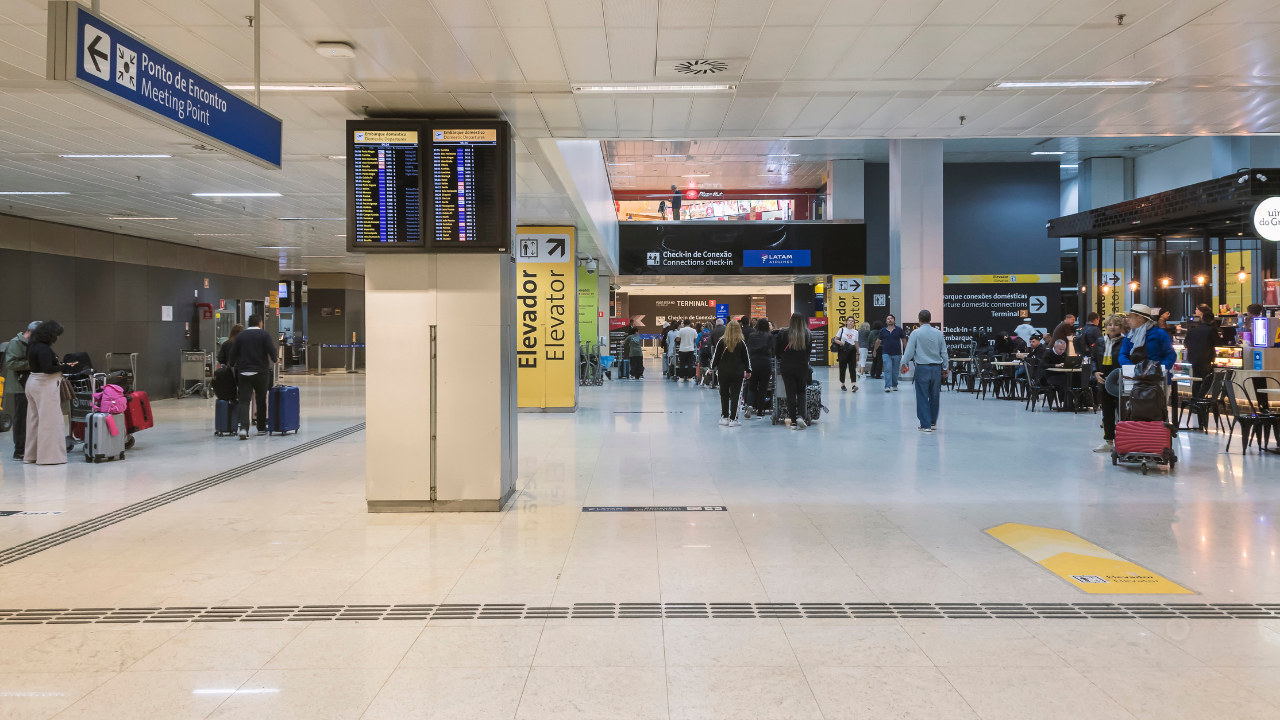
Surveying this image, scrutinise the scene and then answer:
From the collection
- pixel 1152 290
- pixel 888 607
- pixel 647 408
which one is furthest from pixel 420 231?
pixel 1152 290

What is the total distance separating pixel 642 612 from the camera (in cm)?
364

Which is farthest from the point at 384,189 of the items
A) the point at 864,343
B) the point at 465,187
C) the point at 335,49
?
the point at 864,343

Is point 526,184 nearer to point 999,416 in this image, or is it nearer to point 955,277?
point 999,416

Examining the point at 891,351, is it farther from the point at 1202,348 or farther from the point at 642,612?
the point at 642,612

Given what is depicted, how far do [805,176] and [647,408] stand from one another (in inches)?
649

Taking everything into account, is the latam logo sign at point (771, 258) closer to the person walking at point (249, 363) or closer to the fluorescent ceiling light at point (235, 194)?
the fluorescent ceiling light at point (235, 194)

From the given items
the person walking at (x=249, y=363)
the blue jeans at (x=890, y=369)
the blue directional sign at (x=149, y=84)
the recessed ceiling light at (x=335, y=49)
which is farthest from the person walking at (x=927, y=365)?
the person walking at (x=249, y=363)

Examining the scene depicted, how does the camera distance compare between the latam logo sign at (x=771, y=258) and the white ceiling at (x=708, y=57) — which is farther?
the latam logo sign at (x=771, y=258)

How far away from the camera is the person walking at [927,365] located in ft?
33.3

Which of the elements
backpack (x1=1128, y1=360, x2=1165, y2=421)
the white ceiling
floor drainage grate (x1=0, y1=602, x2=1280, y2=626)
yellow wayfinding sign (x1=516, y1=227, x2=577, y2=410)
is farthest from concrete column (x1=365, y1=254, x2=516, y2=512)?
yellow wayfinding sign (x1=516, y1=227, x2=577, y2=410)

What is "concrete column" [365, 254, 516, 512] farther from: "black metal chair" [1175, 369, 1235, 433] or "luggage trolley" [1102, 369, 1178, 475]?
"black metal chair" [1175, 369, 1235, 433]

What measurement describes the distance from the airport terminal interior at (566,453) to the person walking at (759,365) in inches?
2.9

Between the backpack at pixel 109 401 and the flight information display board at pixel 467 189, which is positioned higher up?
the flight information display board at pixel 467 189

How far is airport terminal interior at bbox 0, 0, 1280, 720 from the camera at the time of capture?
3033mm
